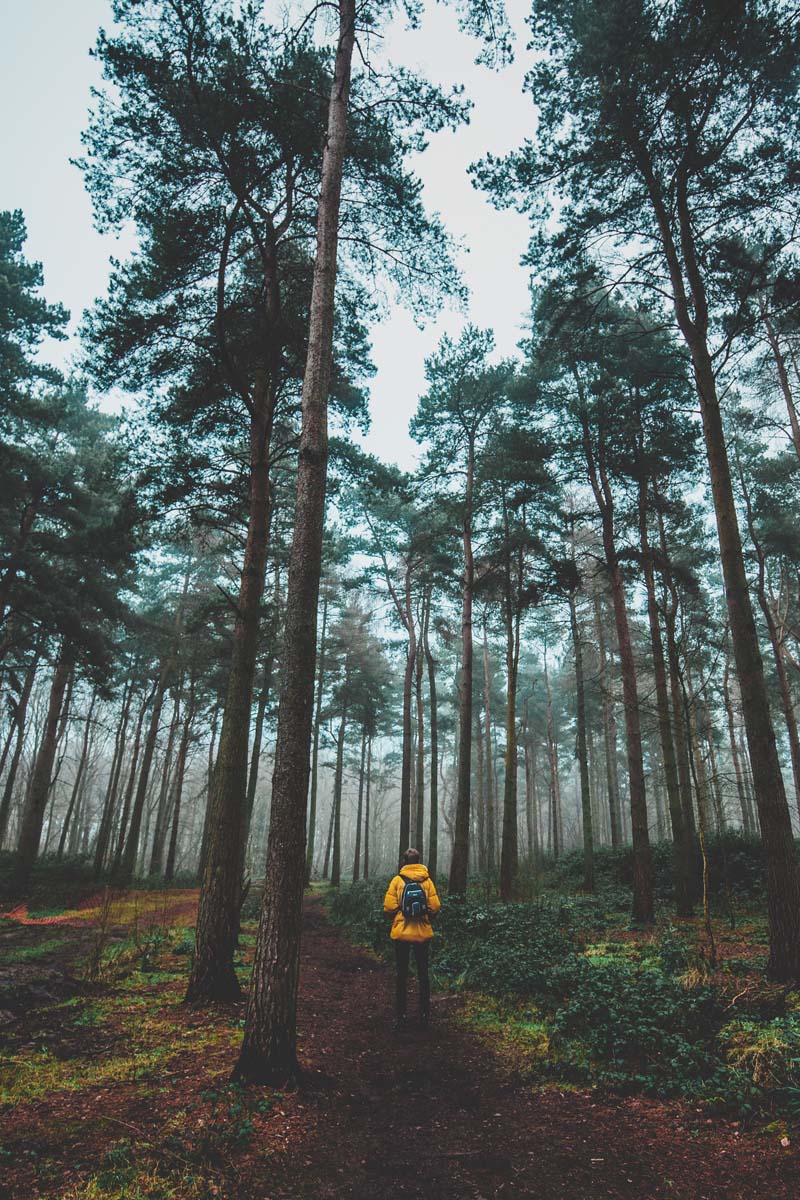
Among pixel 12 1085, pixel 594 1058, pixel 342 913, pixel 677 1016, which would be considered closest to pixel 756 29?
pixel 677 1016

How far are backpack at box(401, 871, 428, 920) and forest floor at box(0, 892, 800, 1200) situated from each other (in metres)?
1.19

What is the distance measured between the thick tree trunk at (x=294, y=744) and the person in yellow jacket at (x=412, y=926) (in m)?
2.40

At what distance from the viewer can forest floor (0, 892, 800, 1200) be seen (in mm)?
3172

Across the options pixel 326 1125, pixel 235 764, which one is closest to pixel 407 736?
pixel 235 764

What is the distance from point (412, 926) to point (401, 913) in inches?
7.7

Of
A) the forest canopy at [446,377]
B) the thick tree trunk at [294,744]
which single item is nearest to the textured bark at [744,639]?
the forest canopy at [446,377]

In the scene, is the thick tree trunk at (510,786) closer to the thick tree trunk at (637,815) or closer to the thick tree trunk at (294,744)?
the thick tree trunk at (637,815)

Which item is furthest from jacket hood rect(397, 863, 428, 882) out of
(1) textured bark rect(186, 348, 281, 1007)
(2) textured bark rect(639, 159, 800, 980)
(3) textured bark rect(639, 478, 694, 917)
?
(3) textured bark rect(639, 478, 694, 917)

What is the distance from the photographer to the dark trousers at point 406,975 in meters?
6.53

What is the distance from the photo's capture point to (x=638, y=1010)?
5.41 meters

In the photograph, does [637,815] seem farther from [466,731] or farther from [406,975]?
[406,975]

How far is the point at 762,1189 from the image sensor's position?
3.11 metres

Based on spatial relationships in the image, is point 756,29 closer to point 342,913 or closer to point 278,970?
point 278,970

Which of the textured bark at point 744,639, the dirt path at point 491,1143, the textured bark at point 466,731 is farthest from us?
the textured bark at point 466,731
